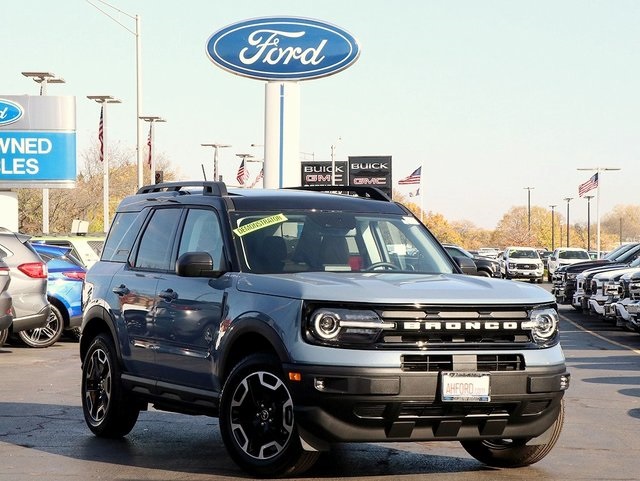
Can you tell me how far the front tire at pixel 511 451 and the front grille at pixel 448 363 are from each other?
2.95 feet

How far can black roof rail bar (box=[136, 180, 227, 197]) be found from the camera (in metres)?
9.80

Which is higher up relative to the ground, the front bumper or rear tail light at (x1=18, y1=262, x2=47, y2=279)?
rear tail light at (x1=18, y1=262, x2=47, y2=279)

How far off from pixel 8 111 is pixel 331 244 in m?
41.1

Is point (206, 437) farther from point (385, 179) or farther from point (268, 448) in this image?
point (385, 179)

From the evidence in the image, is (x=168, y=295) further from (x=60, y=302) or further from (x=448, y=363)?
(x=60, y=302)

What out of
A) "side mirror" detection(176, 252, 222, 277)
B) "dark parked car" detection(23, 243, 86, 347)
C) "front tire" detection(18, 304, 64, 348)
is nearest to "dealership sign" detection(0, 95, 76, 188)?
"dark parked car" detection(23, 243, 86, 347)

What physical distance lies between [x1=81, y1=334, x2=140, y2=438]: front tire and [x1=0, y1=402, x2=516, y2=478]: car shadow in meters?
0.11

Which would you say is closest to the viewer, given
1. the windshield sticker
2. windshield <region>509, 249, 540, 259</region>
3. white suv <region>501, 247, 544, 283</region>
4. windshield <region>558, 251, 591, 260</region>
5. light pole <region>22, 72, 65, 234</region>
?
the windshield sticker

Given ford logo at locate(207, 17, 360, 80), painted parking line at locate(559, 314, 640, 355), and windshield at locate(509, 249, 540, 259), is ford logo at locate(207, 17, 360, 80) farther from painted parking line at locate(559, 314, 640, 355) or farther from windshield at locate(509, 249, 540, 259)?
windshield at locate(509, 249, 540, 259)

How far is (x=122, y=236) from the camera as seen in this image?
11.2m

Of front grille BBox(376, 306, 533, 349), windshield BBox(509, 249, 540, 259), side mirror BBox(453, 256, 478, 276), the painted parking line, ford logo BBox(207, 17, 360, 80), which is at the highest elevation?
ford logo BBox(207, 17, 360, 80)

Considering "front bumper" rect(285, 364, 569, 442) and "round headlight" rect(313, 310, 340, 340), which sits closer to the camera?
"front bumper" rect(285, 364, 569, 442)

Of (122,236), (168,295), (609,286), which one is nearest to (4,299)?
(122,236)

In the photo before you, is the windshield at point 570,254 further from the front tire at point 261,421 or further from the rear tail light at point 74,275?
the front tire at point 261,421
